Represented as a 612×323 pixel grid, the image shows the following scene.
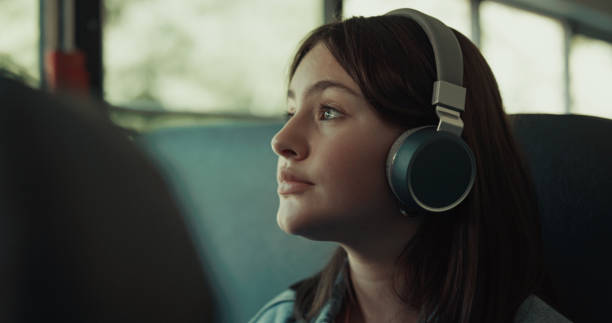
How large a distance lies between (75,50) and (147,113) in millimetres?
333

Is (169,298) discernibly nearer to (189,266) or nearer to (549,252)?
(189,266)

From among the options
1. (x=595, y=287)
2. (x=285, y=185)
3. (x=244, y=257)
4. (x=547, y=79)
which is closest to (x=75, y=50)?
(x=244, y=257)

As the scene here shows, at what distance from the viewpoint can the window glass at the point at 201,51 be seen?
2.06 m

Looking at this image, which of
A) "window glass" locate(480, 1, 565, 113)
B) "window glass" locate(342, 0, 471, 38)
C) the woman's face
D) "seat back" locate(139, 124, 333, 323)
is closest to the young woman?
the woman's face

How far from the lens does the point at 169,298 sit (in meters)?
0.20

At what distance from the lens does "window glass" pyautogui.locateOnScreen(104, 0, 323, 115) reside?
206 centimetres

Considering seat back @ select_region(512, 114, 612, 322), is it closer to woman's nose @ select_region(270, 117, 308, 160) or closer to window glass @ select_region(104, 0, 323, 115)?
woman's nose @ select_region(270, 117, 308, 160)

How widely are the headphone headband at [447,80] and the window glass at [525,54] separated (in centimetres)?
382

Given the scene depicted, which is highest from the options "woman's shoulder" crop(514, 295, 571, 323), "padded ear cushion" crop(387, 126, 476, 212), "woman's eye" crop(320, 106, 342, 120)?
"woman's eye" crop(320, 106, 342, 120)

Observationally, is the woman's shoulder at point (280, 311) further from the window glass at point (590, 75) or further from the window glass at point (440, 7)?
the window glass at point (590, 75)

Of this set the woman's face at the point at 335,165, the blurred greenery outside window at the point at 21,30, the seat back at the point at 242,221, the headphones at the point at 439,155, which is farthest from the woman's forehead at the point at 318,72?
the blurred greenery outside window at the point at 21,30

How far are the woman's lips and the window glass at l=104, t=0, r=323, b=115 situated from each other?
4.47 ft

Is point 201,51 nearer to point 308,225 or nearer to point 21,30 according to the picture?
point 21,30

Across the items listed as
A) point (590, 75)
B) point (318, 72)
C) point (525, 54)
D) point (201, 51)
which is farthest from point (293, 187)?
point (590, 75)
